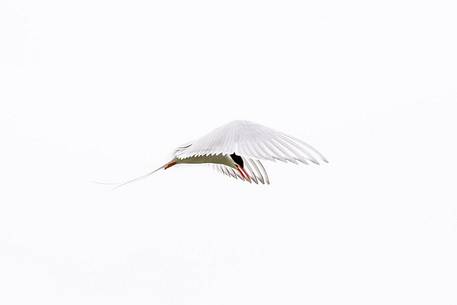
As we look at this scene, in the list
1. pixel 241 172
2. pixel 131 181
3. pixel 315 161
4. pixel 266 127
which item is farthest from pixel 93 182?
pixel 315 161

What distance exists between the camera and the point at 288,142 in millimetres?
4324

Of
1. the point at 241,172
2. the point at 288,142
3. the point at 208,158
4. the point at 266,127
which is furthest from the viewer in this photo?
the point at 241,172

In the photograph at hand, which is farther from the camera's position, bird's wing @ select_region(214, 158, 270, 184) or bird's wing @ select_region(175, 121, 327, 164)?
bird's wing @ select_region(214, 158, 270, 184)

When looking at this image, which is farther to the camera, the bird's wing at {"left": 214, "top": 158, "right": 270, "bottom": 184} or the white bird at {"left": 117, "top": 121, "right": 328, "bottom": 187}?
the bird's wing at {"left": 214, "top": 158, "right": 270, "bottom": 184}

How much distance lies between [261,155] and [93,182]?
5.72ft

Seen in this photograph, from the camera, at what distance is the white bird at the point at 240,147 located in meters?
4.21

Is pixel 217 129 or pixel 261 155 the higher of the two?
pixel 217 129

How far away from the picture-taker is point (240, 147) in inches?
174

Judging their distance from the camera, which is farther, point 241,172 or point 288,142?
point 241,172

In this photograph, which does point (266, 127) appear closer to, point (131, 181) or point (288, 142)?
point (288, 142)

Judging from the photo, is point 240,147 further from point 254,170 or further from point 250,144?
point 254,170

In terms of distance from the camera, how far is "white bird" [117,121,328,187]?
4.21m

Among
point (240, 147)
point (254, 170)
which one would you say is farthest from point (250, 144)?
point (254, 170)

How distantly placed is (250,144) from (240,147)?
0.24 ft
